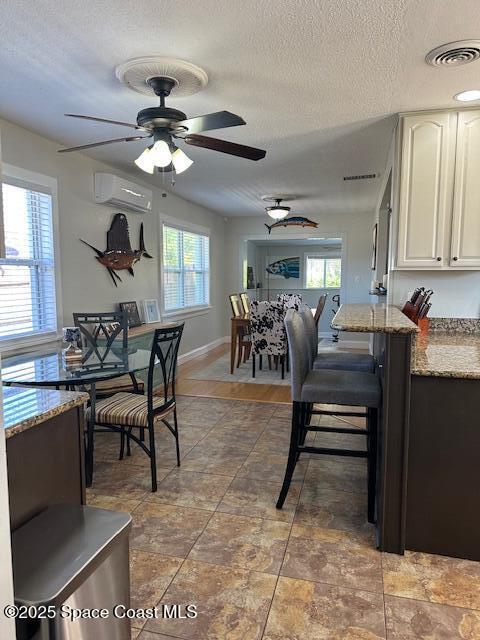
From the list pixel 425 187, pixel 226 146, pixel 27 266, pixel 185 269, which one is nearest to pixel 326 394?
pixel 226 146

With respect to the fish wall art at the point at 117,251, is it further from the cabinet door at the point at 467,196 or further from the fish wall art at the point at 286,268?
the fish wall art at the point at 286,268

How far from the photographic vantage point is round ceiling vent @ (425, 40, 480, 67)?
2.00m

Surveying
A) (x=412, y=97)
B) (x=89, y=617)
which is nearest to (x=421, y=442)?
(x=89, y=617)

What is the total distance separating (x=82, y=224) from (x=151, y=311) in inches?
56.4

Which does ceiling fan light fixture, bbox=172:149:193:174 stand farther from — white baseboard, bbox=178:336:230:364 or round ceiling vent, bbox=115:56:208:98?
white baseboard, bbox=178:336:230:364

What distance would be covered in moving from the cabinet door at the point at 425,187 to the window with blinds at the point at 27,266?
9.12 ft

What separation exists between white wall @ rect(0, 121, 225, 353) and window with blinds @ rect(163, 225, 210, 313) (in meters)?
0.35

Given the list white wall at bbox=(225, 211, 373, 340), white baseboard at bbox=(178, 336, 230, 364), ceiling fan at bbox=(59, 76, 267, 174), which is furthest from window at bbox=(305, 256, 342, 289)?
ceiling fan at bbox=(59, 76, 267, 174)

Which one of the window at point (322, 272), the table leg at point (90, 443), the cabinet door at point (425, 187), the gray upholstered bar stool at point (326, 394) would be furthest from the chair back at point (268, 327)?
the window at point (322, 272)

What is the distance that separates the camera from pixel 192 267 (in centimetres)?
653

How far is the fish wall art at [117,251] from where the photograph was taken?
166 inches

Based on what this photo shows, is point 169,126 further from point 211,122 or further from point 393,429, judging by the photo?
point 393,429

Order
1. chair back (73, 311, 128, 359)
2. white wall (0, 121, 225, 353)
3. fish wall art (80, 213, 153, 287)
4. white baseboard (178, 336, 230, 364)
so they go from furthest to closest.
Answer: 1. white baseboard (178, 336, 230, 364)
2. fish wall art (80, 213, 153, 287)
3. chair back (73, 311, 128, 359)
4. white wall (0, 121, 225, 353)

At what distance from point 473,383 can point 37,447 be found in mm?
1707
